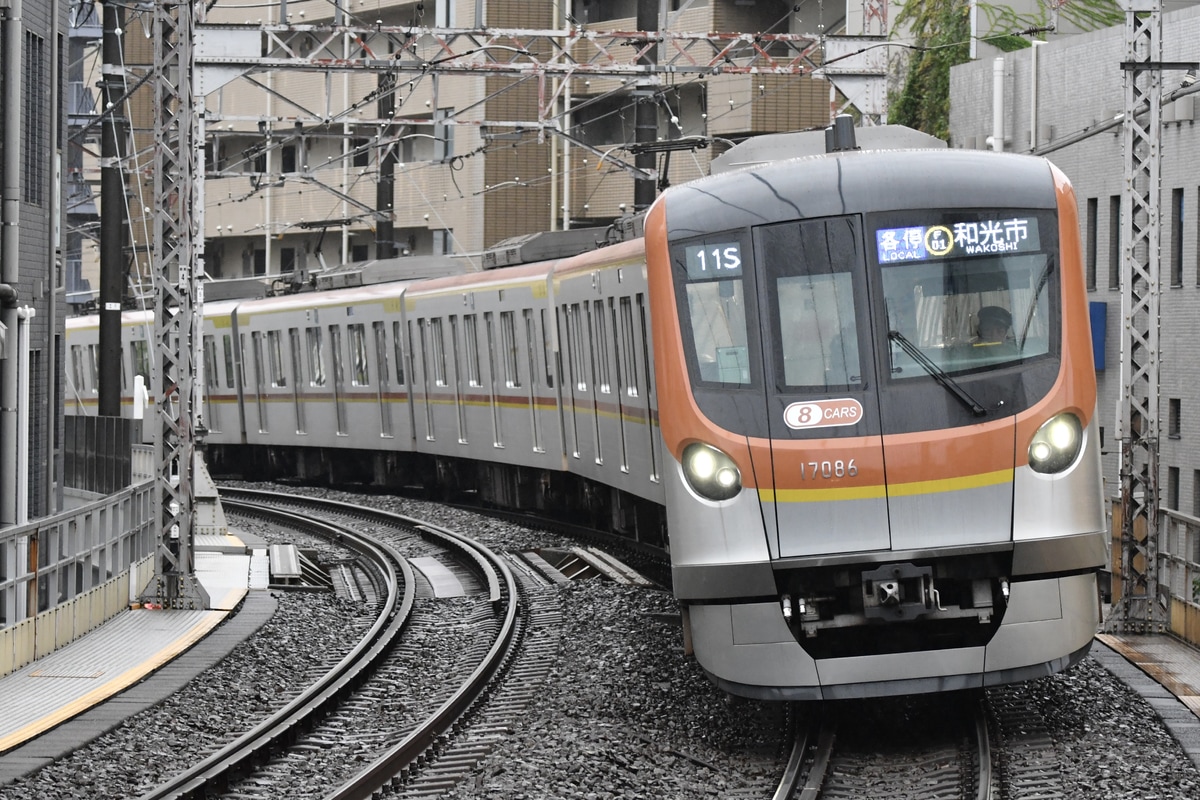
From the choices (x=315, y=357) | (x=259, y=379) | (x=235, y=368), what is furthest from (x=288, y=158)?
(x=315, y=357)

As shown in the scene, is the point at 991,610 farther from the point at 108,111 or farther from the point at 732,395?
the point at 108,111

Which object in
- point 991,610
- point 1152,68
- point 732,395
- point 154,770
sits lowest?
point 154,770

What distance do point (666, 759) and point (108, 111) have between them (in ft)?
45.0

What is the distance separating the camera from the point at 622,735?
958cm

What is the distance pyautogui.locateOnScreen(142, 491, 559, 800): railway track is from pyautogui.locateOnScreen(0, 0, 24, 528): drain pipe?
2953 millimetres

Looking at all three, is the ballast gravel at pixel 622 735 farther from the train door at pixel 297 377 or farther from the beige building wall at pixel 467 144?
the beige building wall at pixel 467 144

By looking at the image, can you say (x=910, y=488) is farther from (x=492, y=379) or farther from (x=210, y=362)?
(x=210, y=362)

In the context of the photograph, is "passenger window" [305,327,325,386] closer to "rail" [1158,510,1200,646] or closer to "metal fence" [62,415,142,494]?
"metal fence" [62,415,142,494]

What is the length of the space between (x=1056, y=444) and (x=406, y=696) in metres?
4.34

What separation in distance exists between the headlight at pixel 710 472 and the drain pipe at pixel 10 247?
A: 7.10 meters

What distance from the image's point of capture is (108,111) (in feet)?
68.3

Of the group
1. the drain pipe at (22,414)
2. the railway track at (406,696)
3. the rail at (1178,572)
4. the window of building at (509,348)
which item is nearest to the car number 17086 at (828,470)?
the railway track at (406,696)

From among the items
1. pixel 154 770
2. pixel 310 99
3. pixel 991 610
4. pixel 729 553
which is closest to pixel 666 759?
pixel 729 553

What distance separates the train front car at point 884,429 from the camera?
28.9 feet
